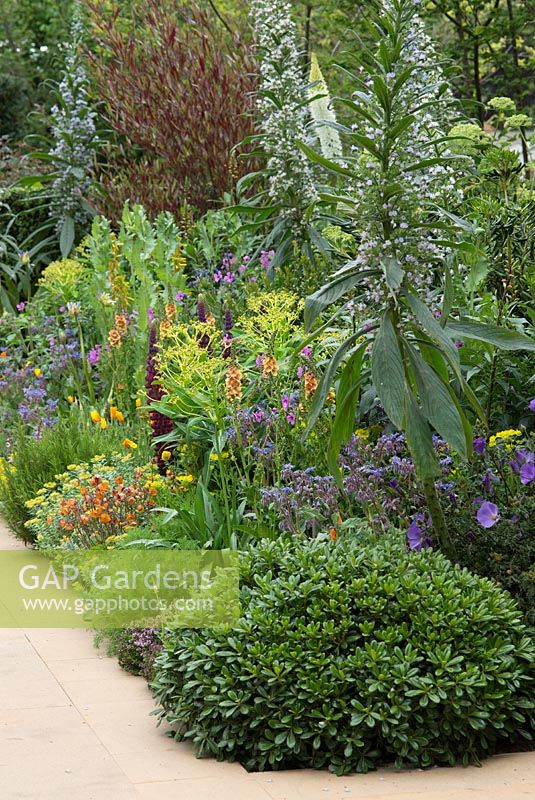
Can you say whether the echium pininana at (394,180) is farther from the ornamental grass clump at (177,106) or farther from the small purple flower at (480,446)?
the ornamental grass clump at (177,106)

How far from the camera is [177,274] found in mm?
8086

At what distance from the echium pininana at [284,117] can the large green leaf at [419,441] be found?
3.78 meters

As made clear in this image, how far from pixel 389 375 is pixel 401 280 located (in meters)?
Result: 0.36

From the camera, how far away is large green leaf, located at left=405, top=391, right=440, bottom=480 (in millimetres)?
3877

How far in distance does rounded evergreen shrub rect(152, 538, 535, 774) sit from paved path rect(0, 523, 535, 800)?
9 centimetres

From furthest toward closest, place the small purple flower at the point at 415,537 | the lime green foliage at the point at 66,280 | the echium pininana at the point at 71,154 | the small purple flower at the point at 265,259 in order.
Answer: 1. the echium pininana at the point at 71,154
2. the lime green foliage at the point at 66,280
3. the small purple flower at the point at 265,259
4. the small purple flower at the point at 415,537

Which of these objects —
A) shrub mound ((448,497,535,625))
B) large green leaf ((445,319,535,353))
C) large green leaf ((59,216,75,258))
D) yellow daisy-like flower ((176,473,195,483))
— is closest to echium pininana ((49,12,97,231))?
large green leaf ((59,216,75,258))

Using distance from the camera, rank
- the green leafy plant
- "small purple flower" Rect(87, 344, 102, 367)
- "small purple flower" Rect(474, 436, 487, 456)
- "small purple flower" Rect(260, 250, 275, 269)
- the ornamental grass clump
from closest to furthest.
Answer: "small purple flower" Rect(474, 436, 487, 456), the green leafy plant, "small purple flower" Rect(87, 344, 102, 367), "small purple flower" Rect(260, 250, 275, 269), the ornamental grass clump

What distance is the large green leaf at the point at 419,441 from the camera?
153 inches

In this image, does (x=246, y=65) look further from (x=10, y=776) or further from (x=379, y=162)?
(x=10, y=776)

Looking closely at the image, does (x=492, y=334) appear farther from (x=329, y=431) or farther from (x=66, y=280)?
(x=66, y=280)

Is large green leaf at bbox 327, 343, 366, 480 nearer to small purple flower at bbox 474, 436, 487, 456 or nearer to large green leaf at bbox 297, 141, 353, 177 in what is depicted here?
small purple flower at bbox 474, 436, 487, 456

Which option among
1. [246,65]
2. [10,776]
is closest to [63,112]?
[246,65]

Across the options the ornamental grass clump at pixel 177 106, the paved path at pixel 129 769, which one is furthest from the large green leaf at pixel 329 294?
the ornamental grass clump at pixel 177 106
